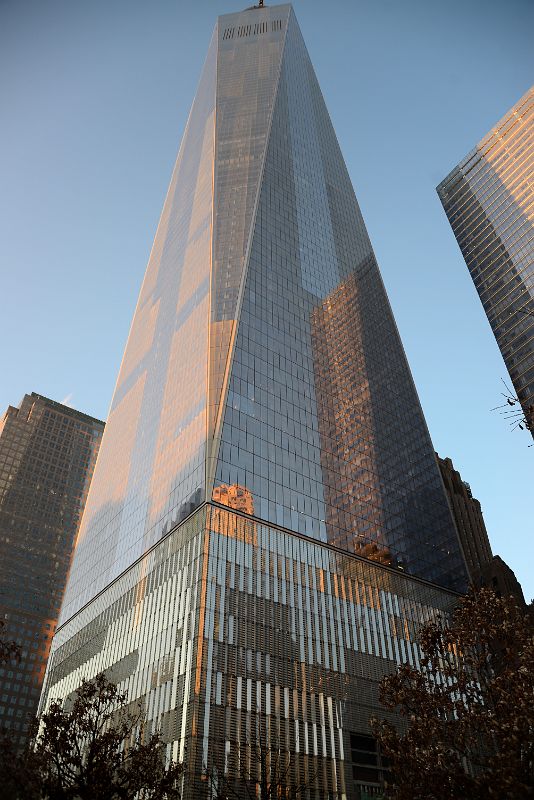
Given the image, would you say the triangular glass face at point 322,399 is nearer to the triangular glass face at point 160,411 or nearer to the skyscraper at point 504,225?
the triangular glass face at point 160,411

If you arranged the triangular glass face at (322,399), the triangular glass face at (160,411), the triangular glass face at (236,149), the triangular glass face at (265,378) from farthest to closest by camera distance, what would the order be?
the triangular glass face at (236,149)
the triangular glass face at (160,411)
the triangular glass face at (265,378)
the triangular glass face at (322,399)

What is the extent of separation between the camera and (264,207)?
339 ft

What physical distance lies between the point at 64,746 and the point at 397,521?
197ft

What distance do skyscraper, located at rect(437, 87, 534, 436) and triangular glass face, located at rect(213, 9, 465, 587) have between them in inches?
756

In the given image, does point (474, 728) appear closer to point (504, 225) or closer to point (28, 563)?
point (504, 225)

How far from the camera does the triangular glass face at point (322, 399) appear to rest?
3000 inches

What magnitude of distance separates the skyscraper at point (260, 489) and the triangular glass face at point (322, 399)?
335 millimetres

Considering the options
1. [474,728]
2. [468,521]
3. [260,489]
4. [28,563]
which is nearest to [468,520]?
[468,521]

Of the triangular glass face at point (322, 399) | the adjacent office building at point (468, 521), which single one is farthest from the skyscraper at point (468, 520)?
the triangular glass face at point (322, 399)

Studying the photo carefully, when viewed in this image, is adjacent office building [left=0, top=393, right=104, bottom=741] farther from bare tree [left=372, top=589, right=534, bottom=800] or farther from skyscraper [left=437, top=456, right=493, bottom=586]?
bare tree [left=372, top=589, right=534, bottom=800]

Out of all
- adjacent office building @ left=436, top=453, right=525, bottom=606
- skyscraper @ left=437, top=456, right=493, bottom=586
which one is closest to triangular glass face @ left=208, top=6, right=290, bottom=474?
adjacent office building @ left=436, top=453, right=525, bottom=606

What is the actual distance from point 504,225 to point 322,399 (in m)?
59.2

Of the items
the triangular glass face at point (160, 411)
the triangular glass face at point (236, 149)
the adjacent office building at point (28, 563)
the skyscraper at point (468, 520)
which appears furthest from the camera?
the adjacent office building at point (28, 563)

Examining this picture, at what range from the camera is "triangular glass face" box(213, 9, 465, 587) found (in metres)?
76.2
